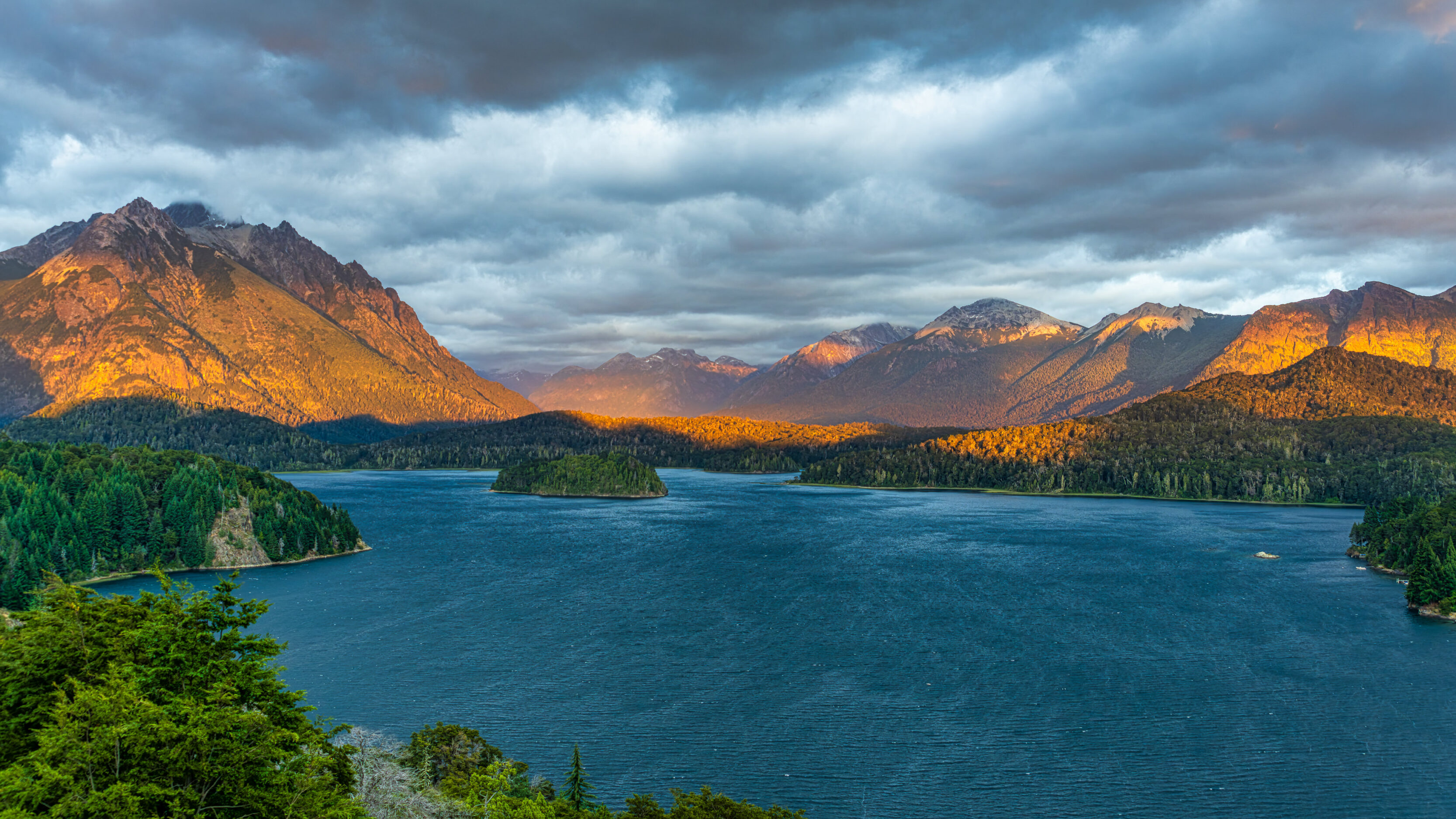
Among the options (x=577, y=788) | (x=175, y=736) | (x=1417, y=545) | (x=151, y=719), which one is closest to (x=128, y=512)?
(x=577, y=788)

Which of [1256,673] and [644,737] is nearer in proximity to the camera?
[644,737]

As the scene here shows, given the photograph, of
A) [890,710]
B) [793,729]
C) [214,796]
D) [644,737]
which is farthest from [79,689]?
[890,710]

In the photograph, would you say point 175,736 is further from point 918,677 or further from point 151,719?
point 918,677

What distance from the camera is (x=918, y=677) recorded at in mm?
75125

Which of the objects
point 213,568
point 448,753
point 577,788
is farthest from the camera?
point 213,568

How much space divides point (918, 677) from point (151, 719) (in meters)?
64.5

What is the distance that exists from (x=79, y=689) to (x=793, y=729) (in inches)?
1905

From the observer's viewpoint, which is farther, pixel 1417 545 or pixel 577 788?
pixel 1417 545

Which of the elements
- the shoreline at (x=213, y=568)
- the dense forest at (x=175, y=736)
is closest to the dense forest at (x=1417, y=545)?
the dense forest at (x=175, y=736)

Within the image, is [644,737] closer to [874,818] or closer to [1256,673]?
[874,818]

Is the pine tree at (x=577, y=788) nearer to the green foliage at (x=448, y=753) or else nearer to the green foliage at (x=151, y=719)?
the green foliage at (x=448, y=753)

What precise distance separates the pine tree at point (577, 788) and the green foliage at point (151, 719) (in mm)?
12449

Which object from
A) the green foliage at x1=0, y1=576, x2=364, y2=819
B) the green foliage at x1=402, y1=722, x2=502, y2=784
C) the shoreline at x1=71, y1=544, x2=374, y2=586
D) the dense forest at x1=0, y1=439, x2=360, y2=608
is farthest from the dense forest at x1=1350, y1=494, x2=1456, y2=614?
the shoreline at x1=71, y1=544, x2=374, y2=586

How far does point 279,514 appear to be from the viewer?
154625 mm
